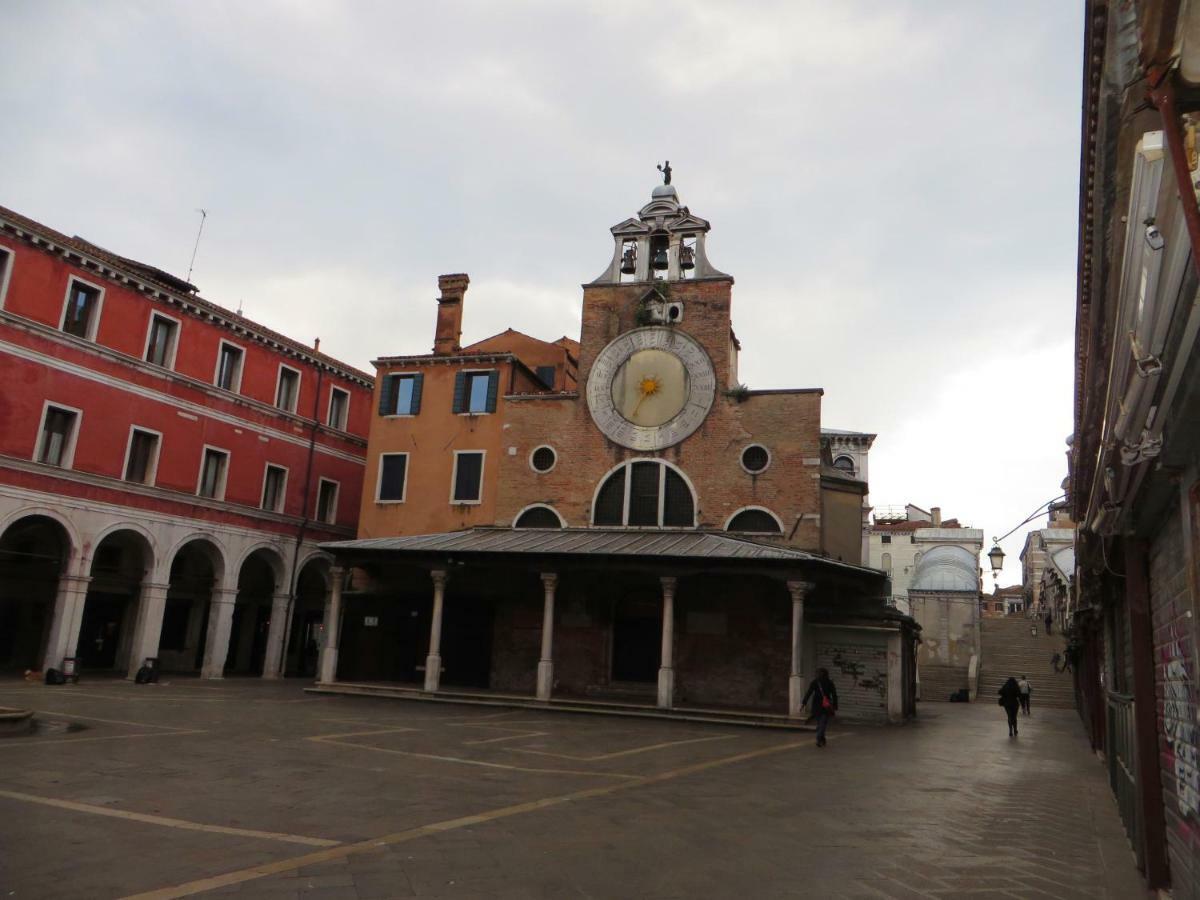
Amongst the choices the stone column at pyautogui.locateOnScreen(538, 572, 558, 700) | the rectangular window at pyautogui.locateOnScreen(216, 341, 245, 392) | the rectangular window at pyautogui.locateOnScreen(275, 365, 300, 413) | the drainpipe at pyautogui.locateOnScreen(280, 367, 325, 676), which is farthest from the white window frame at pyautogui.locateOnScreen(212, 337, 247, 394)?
the stone column at pyautogui.locateOnScreen(538, 572, 558, 700)

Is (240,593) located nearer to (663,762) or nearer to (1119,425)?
(663,762)

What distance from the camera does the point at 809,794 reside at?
10.7 m

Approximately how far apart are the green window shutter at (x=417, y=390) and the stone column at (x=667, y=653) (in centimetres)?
1136

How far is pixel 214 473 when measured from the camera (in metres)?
27.7

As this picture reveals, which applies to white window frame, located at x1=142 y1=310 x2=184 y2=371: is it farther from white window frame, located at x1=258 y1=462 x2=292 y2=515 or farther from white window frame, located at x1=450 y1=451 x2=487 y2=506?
white window frame, located at x1=450 y1=451 x2=487 y2=506

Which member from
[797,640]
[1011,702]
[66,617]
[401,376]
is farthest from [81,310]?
[1011,702]

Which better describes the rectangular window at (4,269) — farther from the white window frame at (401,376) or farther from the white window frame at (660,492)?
the white window frame at (660,492)

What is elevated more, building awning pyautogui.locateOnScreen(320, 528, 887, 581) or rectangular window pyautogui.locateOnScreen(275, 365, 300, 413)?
rectangular window pyautogui.locateOnScreen(275, 365, 300, 413)

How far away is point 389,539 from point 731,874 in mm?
20231

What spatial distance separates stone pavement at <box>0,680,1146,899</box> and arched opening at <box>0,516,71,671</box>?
1310 cm

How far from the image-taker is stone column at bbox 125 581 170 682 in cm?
2497

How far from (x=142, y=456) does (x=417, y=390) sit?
840cm

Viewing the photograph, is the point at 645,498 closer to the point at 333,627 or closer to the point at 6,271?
the point at 333,627

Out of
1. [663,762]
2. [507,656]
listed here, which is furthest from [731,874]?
[507,656]
